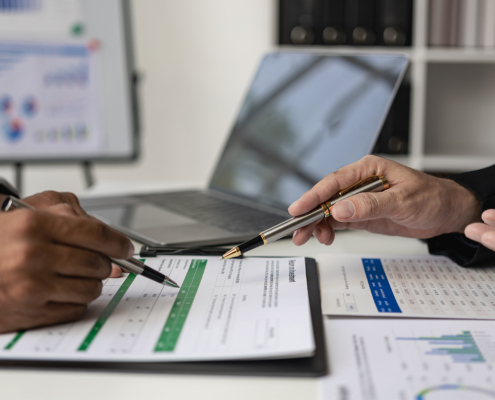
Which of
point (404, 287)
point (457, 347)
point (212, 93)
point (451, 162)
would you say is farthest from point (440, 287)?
point (212, 93)

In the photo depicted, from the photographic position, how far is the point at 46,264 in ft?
1.36

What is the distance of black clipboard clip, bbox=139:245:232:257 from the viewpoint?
654mm

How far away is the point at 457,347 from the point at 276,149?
0.66 m

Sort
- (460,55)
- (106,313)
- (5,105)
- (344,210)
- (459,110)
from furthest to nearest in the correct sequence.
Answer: (459,110)
(460,55)
(5,105)
(344,210)
(106,313)

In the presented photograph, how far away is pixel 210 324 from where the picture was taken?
17.3 inches

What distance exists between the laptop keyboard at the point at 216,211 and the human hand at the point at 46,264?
0.33 meters

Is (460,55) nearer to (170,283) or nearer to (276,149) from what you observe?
(276,149)

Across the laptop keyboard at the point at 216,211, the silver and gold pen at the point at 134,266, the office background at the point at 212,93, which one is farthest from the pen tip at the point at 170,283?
the office background at the point at 212,93

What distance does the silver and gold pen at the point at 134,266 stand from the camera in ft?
1.53

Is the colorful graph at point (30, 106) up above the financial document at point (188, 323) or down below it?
above

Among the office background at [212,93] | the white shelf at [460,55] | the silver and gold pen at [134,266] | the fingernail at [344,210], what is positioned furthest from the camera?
the office background at [212,93]

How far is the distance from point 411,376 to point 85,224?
299 millimetres

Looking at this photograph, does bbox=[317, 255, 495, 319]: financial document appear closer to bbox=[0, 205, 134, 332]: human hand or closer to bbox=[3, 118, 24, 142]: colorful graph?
bbox=[0, 205, 134, 332]: human hand

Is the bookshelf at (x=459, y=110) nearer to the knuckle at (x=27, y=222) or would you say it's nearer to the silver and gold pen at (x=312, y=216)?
the silver and gold pen at (x=312, y=216)
